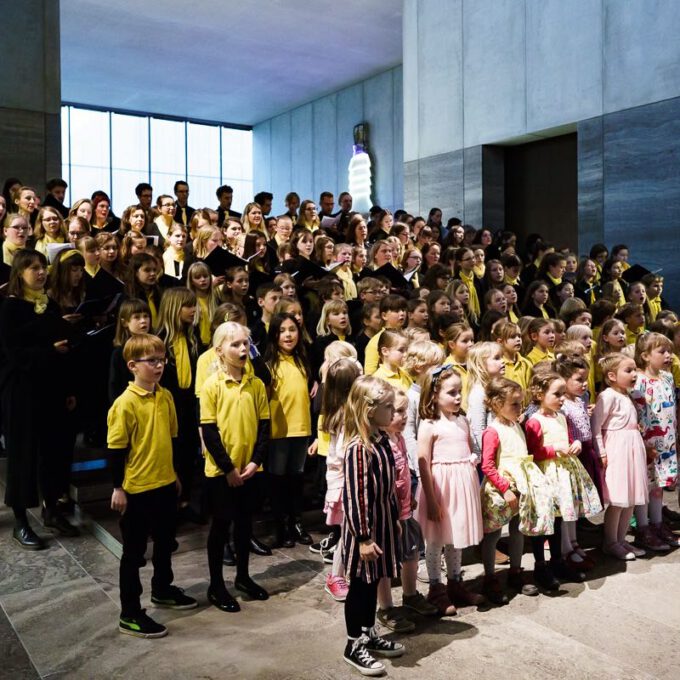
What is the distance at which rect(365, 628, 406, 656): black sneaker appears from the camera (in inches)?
119

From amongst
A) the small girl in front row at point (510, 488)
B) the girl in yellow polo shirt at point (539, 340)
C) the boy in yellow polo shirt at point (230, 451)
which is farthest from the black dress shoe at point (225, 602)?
the girl in yellow polo shirt at point (539, 340)

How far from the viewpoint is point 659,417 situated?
4.60 metres

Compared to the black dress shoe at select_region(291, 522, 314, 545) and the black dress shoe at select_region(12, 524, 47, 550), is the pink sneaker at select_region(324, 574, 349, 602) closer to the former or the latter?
the black dress shoe at select_region(291, 522, 314, 545)

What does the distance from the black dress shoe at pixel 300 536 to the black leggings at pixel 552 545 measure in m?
1.30

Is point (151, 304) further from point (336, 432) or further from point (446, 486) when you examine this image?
point (446, 486)

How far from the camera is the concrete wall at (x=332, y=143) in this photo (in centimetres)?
1847

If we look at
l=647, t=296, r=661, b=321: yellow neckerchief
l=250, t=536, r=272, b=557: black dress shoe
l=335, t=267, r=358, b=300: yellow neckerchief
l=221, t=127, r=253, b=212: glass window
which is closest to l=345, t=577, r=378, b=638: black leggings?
l=250, t=536, r=272, b=557: black dress shoe

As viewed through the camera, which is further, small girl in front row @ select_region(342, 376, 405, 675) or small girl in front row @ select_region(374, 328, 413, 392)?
small girl in front row @ select_region(374, 328, 413, 392)

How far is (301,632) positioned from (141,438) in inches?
43.6

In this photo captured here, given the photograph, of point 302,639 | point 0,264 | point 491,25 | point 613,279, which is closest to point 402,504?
point 302,639

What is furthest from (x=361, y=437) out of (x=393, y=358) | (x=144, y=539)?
(x=393, y=358)

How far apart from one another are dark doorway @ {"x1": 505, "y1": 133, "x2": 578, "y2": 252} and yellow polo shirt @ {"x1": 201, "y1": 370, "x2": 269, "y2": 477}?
9.90 metres

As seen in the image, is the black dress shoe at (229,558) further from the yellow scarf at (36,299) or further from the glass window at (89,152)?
the glass window at (89,152)

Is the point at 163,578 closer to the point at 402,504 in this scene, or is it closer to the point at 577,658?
the point at 402,504
